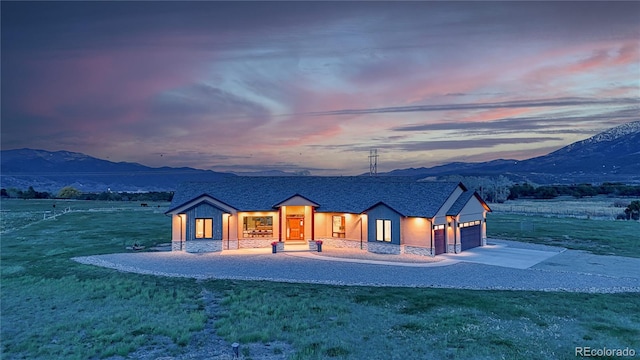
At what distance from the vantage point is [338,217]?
31.8m

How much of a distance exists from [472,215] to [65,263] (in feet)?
90.8

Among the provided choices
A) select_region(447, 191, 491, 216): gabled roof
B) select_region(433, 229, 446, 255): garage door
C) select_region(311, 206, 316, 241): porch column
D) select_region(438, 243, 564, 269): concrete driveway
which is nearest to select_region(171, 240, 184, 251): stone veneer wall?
select_region(311, 206, 316, 241): porch column

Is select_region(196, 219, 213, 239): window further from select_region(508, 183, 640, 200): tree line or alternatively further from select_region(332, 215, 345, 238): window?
select_region(508, 183, 640, 200): tree line

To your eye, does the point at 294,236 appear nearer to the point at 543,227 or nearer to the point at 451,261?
the point at 451,261

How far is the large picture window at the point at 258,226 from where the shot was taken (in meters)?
30.8

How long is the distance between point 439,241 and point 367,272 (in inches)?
319

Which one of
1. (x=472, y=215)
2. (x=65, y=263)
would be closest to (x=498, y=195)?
(x=472, y=215)

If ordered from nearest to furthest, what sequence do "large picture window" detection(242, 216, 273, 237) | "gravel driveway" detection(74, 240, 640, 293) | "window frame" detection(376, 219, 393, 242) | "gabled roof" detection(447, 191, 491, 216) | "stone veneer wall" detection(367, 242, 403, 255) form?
1. "gravel driveway" detection(74, 240, 640, 293)
2. "stone veneer wall" detection(367, 242, 403, 255)
3. "gabled roof" detection(447, 191, 491, 216)
4. "window frame" detection(376, 219, 393, 242)
5. "large picture window" detection(242, 216, 273, 237)

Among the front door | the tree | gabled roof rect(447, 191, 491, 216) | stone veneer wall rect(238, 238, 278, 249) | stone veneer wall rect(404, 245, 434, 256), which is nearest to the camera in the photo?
stone veneer wall rect(404, 245, 434, 256)

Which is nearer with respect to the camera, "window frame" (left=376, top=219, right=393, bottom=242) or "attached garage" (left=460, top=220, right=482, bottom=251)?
"window frame" (left=376, top=219, right=393, bottom=242)

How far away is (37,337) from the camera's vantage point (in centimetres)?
1266

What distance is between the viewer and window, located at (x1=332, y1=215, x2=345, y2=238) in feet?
104

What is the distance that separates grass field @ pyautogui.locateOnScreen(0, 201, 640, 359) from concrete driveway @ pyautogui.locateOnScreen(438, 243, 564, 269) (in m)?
6.89

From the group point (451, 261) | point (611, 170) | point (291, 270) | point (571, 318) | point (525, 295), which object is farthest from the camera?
point (611, 170)
